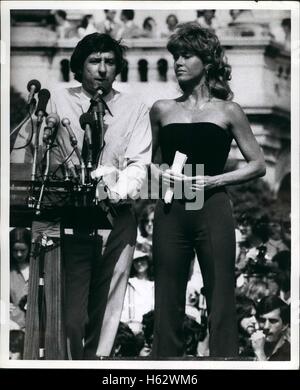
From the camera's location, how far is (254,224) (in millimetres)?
6004

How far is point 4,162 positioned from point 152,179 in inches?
39.0

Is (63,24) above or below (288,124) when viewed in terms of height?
above

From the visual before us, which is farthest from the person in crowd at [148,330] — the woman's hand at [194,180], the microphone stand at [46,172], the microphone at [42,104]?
the microphone at [42,104]

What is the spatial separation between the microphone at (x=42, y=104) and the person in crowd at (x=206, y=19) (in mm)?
1123

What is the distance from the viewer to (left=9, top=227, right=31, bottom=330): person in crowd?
19.4 feet

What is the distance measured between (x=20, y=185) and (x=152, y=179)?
0.87 meters

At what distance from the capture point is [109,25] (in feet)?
19.8

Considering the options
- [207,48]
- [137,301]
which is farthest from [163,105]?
[137,301]

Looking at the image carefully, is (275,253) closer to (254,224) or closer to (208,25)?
(254,224)

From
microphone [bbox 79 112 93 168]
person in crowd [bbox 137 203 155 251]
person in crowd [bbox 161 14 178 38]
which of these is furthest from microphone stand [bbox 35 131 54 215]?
person in crowd [bbox 161 14 178 38]

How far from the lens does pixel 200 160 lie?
5898mm

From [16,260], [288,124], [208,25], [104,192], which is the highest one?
[208,25]

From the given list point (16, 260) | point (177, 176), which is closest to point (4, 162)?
point (16, 260)

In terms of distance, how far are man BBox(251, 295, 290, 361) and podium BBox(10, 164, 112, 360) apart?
1.18 m
